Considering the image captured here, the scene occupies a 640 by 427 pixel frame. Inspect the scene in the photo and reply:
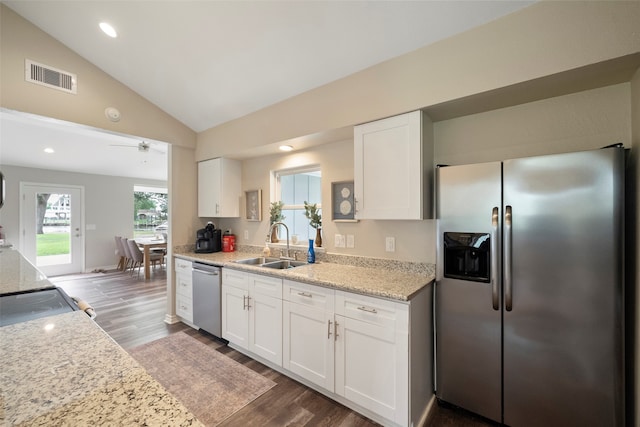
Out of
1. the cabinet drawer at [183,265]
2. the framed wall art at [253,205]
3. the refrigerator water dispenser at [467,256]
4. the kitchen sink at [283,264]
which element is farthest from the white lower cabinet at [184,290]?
the refrigerator water dispenser at [467,256]

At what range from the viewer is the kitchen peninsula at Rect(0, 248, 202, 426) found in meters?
0.59

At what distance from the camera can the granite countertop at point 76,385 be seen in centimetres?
59

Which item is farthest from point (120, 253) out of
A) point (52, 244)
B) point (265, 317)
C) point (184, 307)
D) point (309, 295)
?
point (309, 295)

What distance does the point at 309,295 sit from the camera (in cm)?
214

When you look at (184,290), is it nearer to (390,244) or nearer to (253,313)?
(253,313)

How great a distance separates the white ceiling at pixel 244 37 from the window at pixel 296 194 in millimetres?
918

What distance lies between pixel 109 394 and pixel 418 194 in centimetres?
190

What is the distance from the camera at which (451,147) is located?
7.27 ft

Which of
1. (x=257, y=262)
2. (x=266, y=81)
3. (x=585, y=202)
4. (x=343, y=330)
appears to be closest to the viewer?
(x=585, y=202)

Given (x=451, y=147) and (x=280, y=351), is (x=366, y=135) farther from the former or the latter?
(x=280, y=351)

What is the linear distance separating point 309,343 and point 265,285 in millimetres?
635

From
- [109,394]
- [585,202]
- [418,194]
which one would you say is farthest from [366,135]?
[109,394]

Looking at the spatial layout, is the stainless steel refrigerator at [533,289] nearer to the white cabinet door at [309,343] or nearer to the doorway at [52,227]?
the white cabinet door at [309,343]

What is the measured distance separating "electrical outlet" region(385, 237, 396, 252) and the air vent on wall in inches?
133
